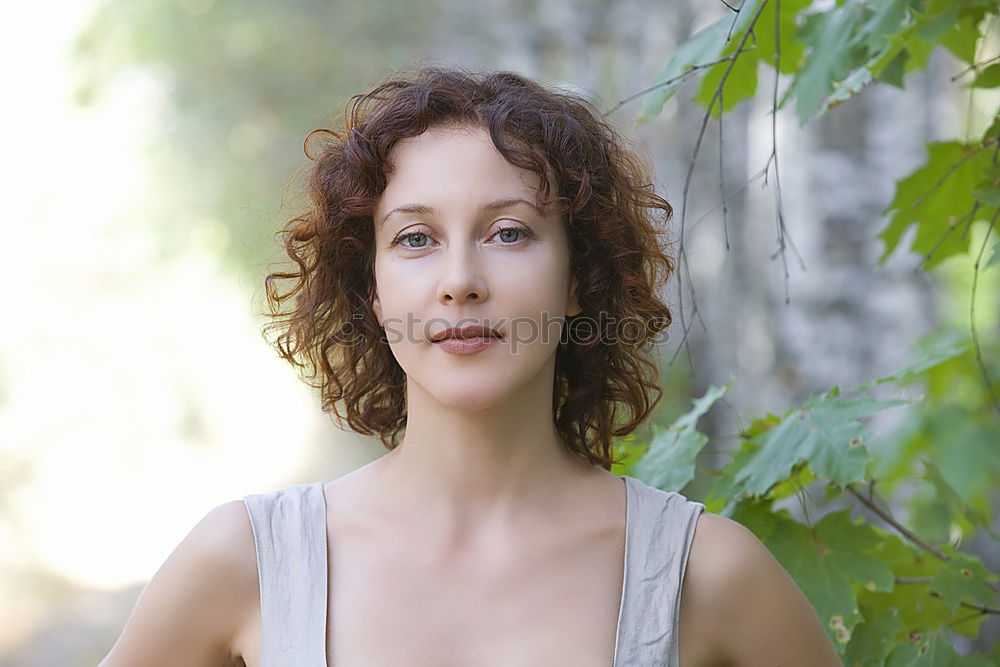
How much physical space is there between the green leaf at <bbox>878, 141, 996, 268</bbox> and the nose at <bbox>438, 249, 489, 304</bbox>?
0.75 metres

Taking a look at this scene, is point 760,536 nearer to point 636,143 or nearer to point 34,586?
point 636,143

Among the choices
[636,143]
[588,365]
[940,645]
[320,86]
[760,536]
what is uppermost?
[320,86]

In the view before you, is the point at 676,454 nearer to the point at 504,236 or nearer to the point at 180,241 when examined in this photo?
the point at 504,236

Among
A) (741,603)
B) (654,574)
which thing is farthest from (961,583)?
(654,574)

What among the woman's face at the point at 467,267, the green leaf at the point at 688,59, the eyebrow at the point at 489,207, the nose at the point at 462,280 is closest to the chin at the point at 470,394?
the woman's face at the point at 467,267

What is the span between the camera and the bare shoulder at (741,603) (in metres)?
1.53

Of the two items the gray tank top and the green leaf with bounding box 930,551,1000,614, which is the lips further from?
the green leaf with bounding box 930,551,1000,614

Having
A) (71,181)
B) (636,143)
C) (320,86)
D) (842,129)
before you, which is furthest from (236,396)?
(636,143)

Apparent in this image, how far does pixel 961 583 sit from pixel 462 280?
923mm

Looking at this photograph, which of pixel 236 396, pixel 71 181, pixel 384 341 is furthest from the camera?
pixel 236 396

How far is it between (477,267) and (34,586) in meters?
6.43

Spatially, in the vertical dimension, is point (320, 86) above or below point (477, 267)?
above

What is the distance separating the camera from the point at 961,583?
178 cm

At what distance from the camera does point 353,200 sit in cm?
159
